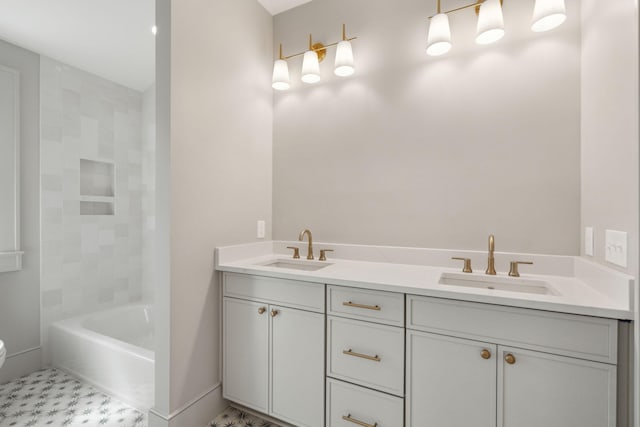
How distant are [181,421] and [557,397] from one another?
5.57 ft

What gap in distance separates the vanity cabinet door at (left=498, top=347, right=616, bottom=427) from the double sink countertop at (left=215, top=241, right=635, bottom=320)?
0.63ft

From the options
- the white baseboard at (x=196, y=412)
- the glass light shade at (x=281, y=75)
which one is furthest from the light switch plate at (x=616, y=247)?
the white baseboard at (x=196, y=412)

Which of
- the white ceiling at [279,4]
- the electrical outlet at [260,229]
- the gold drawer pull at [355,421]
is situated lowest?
the gold drawer pull at [355,421]

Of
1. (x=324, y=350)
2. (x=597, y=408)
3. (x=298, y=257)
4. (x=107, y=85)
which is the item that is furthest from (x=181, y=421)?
(x=107, y=85)

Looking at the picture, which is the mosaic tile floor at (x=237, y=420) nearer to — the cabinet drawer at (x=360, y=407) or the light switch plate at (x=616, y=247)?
the cabinet drawer at (x=360, y=407)

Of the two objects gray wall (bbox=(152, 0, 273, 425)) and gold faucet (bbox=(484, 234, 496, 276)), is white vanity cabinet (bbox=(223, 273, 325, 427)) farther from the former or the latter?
gold faucet (bbox=(484, 234, 496, 276))

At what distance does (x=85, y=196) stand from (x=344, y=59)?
2.52 m

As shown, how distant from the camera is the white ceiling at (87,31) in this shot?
6.27 ft

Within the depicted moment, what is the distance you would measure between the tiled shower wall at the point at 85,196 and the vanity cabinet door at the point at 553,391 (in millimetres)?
3173

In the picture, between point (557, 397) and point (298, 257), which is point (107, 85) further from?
point (557, 397)

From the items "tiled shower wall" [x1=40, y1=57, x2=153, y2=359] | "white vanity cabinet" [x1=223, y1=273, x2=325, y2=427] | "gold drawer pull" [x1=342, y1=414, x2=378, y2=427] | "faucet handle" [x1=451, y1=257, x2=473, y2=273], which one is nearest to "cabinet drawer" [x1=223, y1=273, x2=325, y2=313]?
"white vanity cabinet" [x1=223, y1=273, x2=325, y2=427]

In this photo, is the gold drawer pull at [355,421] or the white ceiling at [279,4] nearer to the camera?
the gold drawer pull at [355,421]

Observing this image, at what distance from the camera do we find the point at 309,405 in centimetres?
151

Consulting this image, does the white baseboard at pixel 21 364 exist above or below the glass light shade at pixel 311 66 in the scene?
below
